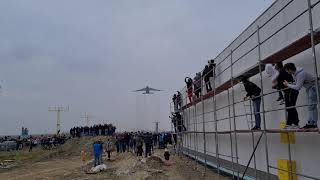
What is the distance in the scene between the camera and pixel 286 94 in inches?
297

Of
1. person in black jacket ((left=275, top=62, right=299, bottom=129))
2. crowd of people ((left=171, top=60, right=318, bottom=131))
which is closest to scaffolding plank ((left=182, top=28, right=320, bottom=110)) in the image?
crowd of people ((left=171, top=60, right=318, bottom=131))

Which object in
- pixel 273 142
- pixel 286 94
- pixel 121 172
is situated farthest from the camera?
pixel 121 172

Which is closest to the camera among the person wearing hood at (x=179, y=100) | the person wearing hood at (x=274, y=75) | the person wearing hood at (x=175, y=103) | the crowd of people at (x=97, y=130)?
the person wearing hood at (x=274, y=75)

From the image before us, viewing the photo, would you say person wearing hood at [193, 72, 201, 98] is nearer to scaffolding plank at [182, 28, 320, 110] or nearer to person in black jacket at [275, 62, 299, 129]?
scaffolding plank at [182, 28, 320, 110]

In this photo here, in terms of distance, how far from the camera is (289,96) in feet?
24.3

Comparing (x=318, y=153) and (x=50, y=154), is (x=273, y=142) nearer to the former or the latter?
(x=318, y=153)

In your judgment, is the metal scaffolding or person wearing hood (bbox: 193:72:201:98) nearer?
the metal scaffolding

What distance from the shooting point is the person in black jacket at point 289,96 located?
7.34 m

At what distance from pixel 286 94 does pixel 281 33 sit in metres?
2.56

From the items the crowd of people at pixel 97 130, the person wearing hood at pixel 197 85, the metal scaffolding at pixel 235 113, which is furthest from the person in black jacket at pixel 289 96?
the crowd of people at pixel 97 130

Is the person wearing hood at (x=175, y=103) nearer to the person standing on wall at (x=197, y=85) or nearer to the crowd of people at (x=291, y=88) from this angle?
the person standing on wall at (x=197, y=85)

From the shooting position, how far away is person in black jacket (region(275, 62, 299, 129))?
7.34m

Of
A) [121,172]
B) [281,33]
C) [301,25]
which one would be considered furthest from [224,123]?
[121,172]

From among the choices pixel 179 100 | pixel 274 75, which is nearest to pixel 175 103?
pixel 179 100
